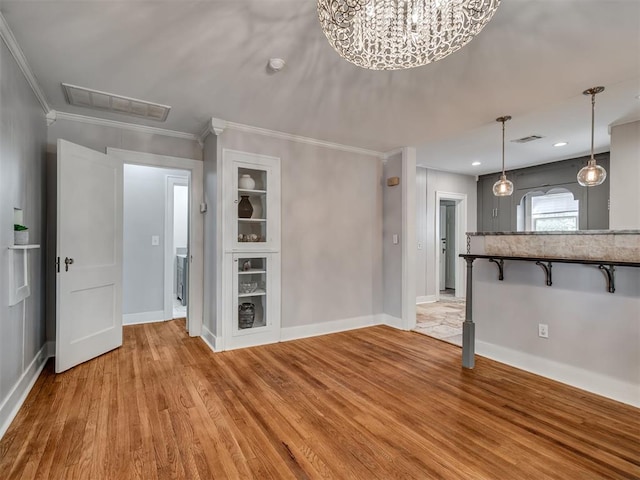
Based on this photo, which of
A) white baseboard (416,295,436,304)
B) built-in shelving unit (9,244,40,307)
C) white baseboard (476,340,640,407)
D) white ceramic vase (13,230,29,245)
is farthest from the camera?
white baseboard (416,295,436,304)

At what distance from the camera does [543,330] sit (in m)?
2.85

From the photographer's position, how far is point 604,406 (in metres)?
2.31

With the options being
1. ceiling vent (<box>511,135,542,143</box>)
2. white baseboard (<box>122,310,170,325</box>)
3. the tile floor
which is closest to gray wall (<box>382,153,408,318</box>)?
the tile floor

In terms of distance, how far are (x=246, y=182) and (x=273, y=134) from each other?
26.3 inches

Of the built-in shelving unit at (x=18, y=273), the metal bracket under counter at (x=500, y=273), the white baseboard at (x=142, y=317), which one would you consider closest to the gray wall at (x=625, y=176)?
the metal bracket under counter at (x=500, y=273)

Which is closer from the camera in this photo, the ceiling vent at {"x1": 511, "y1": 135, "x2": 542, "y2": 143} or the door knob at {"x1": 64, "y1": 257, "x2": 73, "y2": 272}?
the door knob at {"x1": 64, "y1": 257, "x2": 73, "y2": 272}

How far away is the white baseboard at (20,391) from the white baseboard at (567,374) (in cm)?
384

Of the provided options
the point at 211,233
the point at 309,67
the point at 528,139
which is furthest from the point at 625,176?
the point at 211,233

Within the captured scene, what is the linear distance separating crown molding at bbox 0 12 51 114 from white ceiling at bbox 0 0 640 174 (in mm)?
37

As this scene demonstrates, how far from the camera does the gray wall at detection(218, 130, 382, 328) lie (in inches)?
154

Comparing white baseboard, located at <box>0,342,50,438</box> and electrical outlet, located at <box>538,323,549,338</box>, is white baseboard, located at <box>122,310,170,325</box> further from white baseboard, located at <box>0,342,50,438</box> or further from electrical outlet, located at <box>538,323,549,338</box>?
electrical outlet, located at <box>538,323,549,338</box>

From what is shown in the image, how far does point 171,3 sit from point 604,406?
3827 millimetres

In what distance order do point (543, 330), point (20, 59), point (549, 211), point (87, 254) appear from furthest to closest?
point (549, 211) → point (87, 254) → point (543, 330) → point (20, 59)

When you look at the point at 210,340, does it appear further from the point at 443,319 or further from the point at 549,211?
the point at 549,211
